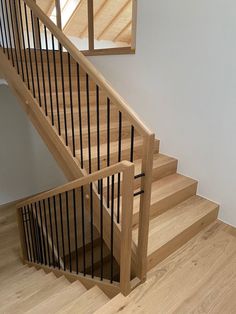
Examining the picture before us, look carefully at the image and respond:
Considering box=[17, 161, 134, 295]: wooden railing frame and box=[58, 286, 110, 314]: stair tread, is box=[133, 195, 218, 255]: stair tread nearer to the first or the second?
box=[17, 161, 134, 295]: wooden railing frame

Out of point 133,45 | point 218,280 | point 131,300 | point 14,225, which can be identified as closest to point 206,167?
point 218,280

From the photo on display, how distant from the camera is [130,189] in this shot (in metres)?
1.40

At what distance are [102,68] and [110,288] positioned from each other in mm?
2829

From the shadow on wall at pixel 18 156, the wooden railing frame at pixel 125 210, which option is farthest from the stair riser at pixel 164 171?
the shadow on wall at pixel 18 156

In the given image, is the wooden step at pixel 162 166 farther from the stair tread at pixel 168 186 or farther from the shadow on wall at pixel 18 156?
the shadow on wall at pixel 18 156

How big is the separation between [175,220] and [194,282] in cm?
56

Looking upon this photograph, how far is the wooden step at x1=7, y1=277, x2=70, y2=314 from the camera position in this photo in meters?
1.98

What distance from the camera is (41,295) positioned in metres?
2.10

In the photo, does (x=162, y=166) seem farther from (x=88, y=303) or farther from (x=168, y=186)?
(x=88, y=303)

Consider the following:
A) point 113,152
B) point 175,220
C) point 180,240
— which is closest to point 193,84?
point 113,152

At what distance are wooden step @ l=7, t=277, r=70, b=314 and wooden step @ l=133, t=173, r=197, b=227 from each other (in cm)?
92

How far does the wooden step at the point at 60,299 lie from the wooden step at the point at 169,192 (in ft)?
2.39

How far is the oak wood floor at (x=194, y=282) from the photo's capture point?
60.5 inches

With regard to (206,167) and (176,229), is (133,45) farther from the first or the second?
(176,229)
